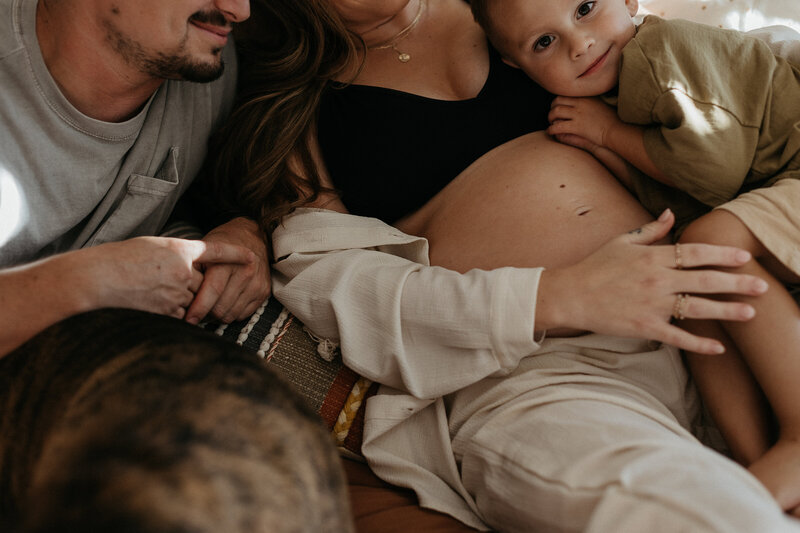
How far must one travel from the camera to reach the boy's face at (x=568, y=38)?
1.15 metres

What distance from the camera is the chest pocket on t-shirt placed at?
1.24m

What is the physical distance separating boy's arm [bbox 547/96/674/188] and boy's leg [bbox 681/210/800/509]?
25 centimetres

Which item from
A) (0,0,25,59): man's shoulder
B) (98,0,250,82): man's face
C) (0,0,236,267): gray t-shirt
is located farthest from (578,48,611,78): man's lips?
(0,0,25,59): man's shoulder

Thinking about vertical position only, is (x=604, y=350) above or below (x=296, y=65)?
below

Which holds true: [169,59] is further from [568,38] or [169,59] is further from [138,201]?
[568,38]

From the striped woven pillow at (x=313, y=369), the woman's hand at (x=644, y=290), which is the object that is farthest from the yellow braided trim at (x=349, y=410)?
the woman's hand at (x=644, y=290)

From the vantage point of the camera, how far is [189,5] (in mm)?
1150

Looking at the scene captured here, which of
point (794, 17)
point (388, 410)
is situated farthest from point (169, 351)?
point (794, 17)

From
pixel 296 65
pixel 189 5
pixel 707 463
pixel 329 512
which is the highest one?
pixel 189 5

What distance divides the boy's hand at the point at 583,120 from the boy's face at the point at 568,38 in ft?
0.09

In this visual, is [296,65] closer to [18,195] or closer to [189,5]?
[189,5]

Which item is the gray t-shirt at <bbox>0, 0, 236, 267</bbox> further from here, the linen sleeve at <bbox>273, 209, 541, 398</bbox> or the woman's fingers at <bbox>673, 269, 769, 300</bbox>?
the woman's fingers at <bbox>673, 269, 769, 300</bbox>

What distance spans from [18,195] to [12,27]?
0.29 m

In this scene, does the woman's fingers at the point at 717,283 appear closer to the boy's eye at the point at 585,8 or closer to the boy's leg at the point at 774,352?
the boy's leg at the point at 774,352
